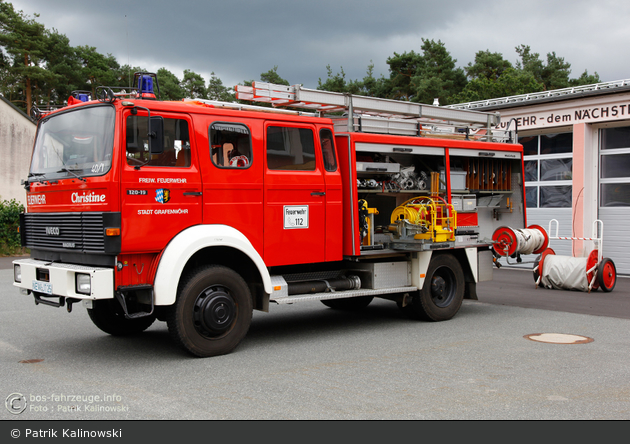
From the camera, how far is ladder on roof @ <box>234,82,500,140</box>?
27.2 ft

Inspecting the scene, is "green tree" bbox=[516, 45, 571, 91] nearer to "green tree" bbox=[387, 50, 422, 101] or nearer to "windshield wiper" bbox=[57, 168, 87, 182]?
"green tree" bbox=[387, 50, 422, 101]

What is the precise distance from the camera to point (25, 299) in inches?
462

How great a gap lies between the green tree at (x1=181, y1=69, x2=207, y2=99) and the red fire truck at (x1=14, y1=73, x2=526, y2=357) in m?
56.4

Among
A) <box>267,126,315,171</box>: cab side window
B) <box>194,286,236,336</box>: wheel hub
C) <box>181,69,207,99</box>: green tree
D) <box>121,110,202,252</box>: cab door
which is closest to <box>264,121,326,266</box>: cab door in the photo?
<box>267,126,315,171</box>: cab side window

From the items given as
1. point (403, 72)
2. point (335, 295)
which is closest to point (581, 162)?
point (335, 295)

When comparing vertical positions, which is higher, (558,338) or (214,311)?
(214,311)

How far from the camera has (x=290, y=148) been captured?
802 centimetres

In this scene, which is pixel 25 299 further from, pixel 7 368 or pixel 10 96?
pixel 10 96

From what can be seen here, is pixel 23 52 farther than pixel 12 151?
Yes

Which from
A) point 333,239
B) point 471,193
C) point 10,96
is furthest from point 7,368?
point 10,96

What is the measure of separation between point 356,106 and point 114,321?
14.7 feet

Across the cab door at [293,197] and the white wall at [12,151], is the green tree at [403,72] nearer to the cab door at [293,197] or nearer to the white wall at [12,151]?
the white wall at [12,151]

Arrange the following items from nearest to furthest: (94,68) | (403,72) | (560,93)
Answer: (560,93) < (94,68) < (403,72)

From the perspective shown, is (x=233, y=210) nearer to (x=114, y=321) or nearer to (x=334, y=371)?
(x=334, y=371)
